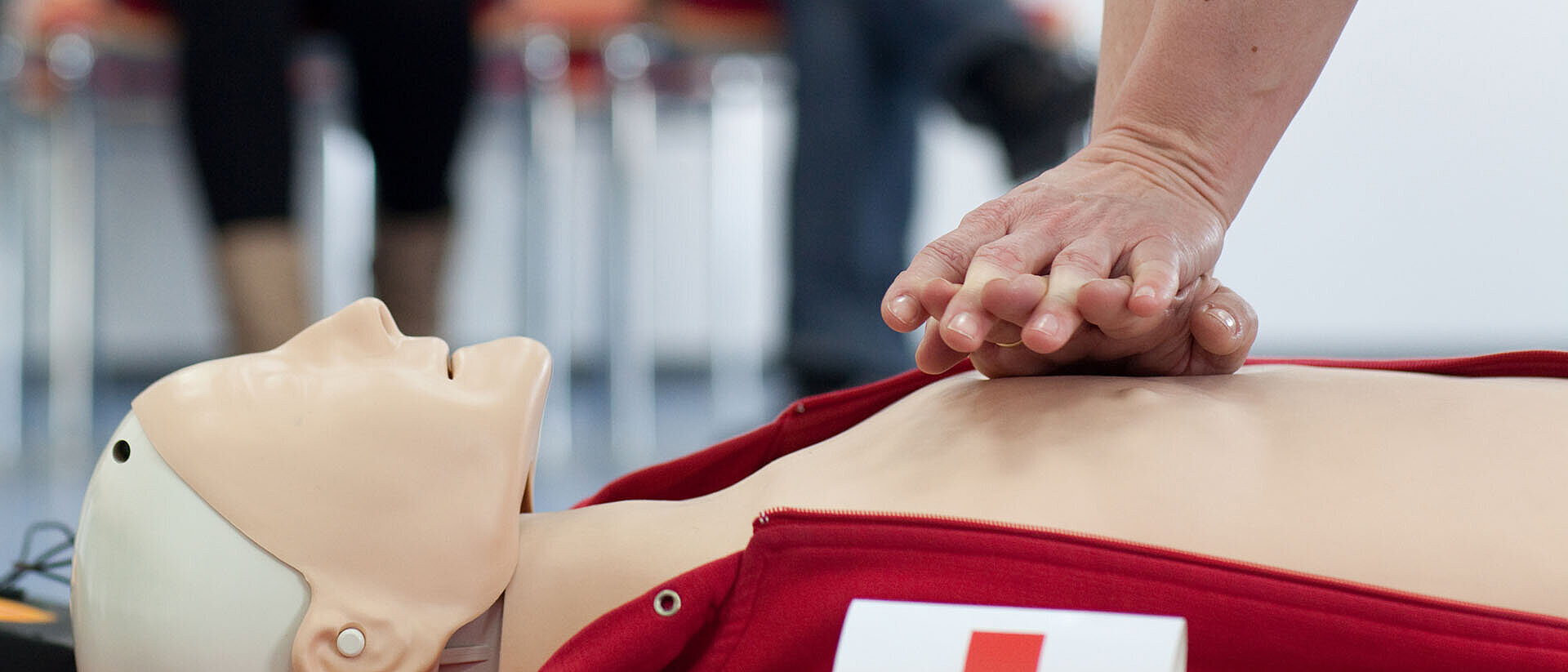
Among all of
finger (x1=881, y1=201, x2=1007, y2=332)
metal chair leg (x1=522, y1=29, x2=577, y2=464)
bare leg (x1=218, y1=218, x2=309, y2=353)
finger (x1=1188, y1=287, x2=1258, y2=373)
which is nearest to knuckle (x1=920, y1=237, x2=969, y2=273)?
finger (x1=881, y1=201, x2=1007, y2=332)

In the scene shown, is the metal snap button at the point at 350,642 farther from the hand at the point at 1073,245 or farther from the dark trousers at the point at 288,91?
the dark trousers at the point at 288,91

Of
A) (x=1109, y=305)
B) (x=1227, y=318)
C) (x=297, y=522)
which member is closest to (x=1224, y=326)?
(x=1227, y=318)

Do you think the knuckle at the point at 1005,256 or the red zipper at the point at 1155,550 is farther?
the knuckle at the point at 1005,256

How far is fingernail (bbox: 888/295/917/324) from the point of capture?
2.05 feet

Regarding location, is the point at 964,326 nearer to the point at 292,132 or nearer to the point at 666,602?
the point at 666,602

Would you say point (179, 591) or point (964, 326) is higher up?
point (964, 326)

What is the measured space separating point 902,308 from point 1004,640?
177mm

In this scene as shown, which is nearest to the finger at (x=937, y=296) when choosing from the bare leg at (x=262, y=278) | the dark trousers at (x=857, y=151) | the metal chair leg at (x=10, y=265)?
the bare leg at (x=262, y=278)

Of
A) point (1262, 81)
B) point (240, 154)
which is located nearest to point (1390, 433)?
point (1262, 81)

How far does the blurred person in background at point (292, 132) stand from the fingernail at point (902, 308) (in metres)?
1.36

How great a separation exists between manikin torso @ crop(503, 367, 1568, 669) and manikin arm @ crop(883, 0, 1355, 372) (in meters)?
0.05

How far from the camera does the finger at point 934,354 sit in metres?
0.67

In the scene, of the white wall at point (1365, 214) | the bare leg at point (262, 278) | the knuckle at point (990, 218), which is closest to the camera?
the knuckle at point (990, 218)

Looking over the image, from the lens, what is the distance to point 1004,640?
0.52 metres
